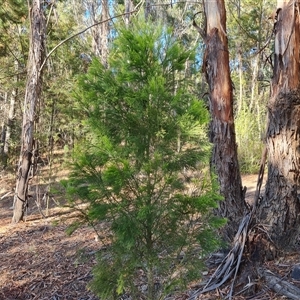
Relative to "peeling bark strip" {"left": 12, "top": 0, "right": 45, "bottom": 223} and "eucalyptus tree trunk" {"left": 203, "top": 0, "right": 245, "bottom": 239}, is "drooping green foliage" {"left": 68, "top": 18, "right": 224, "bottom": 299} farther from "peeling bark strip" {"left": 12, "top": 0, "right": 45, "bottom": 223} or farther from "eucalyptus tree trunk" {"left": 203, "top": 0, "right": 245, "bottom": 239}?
"peeling bark strip" {"left": 12, "top": 0, "right": 45, "bottom": 223}

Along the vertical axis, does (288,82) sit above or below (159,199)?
above

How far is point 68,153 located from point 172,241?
0.96m

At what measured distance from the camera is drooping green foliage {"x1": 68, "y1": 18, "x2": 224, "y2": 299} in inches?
87.5

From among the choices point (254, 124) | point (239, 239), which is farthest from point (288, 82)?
point (254, 124)

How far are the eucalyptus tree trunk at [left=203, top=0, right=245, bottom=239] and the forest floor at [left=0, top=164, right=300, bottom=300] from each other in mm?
789

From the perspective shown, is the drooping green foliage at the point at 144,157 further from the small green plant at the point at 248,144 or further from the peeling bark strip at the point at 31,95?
the small green plant at the point at 248,144

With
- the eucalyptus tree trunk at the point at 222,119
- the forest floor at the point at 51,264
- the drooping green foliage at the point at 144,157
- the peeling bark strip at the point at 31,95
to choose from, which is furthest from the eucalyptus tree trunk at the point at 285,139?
the peeling bark strip at the point at 31,95

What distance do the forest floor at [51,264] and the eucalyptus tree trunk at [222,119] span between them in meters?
0.79

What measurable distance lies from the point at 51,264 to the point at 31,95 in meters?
4.06

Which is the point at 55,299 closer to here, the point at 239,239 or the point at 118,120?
the point at 239,239

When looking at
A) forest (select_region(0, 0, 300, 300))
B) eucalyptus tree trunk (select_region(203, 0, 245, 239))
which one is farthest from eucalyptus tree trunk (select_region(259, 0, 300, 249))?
eucalyptus tree trunk (select_region(203, 0, 245, 239))

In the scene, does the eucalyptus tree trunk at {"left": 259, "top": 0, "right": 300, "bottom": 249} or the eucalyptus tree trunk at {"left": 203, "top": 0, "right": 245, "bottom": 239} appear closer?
the eucalyptus tree trunk at {"left": 259, "top": 0, "right": 300, "bottom": 249}

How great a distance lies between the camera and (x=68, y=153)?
2.40 m

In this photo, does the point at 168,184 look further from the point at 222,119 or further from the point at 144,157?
the point at 222,119
